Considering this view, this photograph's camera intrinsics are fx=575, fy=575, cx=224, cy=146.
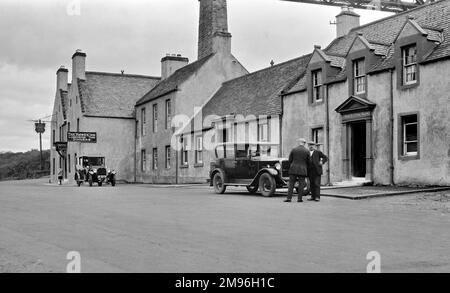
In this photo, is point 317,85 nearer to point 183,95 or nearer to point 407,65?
point 407,65

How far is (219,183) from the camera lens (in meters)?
21.6

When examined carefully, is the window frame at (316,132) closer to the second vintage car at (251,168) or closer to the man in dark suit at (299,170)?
the second vintage car at (251,168)

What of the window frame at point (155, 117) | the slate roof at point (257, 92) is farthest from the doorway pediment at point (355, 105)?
the window frame at point (155, 117)

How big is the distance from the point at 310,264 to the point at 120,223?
203 inches

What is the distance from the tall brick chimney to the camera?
3969cm

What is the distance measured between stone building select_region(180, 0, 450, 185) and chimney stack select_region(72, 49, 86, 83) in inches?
889

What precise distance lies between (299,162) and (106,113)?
32768mm

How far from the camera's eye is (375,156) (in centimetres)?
2281

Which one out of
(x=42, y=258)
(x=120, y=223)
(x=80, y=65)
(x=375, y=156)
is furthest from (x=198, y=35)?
(x=42, y=258)

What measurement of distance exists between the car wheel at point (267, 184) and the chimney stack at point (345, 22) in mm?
13300

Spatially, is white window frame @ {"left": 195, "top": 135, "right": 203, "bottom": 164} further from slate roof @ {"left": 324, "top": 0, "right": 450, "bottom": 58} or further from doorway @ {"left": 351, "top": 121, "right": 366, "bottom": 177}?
doorway @ {"left": 351, "top": 121, "right": 366, "bottom": 177}

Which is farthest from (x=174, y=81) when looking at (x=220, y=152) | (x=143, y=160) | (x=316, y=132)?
(x=220, y=152)

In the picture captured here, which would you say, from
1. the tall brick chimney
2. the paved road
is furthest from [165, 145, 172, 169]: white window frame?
the paved road
